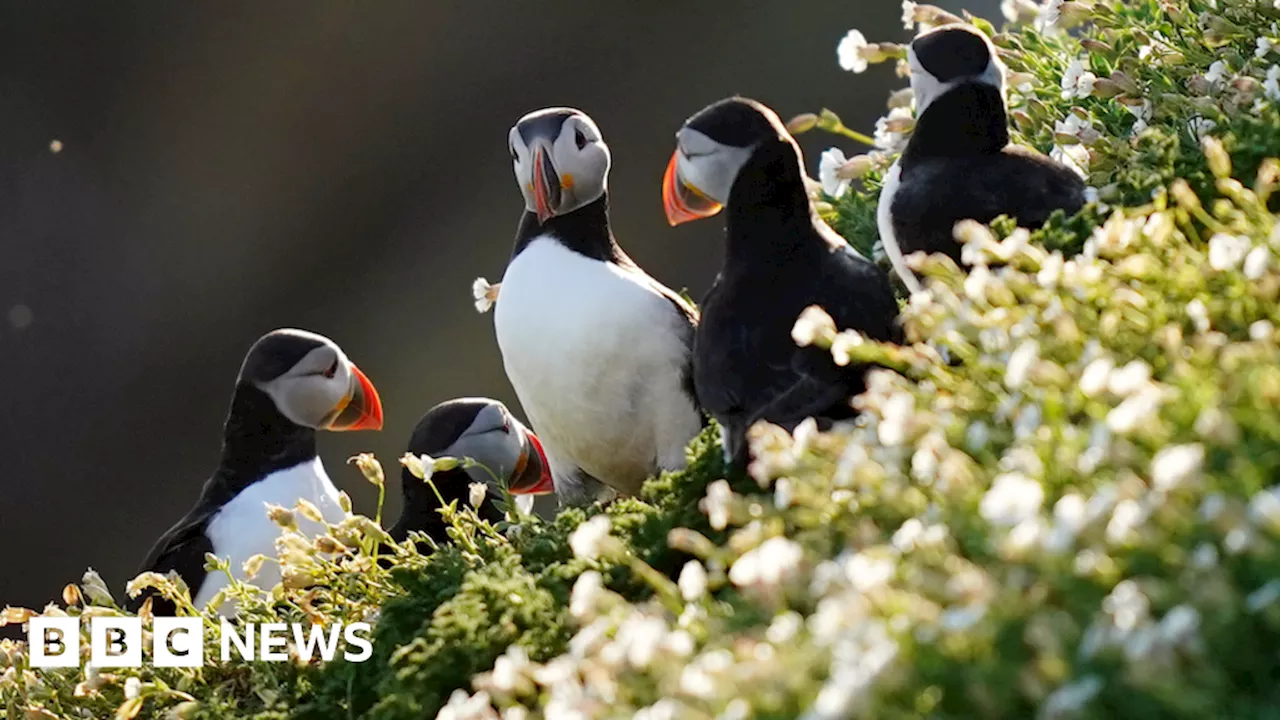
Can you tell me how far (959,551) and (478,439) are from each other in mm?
1927

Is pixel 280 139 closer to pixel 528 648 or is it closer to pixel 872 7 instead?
pixel 872 7

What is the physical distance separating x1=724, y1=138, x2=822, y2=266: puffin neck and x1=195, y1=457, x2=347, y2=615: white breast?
3.98ft

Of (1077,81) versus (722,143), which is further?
(1077,81)

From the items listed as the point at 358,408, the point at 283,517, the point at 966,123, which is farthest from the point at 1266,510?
the point at 358,408

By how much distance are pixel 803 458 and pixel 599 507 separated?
125 cm

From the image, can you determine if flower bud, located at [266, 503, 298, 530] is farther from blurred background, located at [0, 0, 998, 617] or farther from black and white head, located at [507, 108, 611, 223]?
blurred background, located at [0, 0, 998, 617]

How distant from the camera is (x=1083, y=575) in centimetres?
137

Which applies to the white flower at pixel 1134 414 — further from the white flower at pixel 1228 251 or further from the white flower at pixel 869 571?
the white flower at pixel 1228 251

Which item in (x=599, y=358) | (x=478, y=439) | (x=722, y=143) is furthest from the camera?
(x=478, y=439)

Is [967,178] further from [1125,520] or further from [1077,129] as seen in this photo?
[1125,520]

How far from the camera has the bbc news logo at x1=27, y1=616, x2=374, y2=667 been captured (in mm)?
2775

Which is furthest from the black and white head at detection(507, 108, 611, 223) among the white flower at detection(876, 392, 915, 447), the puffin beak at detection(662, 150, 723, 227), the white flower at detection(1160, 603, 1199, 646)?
the white flower at detection(1160, 603, 1199, 646)

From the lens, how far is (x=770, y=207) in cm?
279

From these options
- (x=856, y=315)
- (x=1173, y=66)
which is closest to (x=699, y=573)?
(x=856, y=315)
